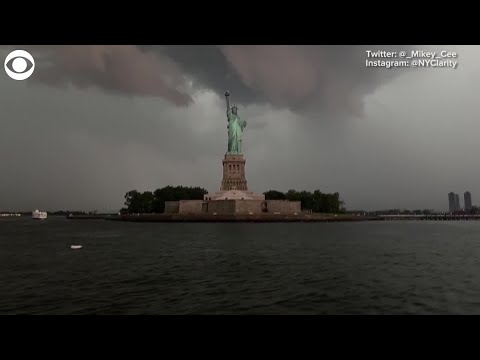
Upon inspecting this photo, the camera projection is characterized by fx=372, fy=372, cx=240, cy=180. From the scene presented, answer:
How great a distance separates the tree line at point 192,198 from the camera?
76188 mm

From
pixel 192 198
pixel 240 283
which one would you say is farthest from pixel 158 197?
pixel 240 283

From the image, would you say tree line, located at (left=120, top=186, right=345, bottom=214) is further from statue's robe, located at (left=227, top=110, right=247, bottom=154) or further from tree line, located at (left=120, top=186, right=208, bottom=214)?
statue's robe, located at (left=227, top=110, right=247, bottom=154)

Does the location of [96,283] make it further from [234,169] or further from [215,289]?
[234,169]

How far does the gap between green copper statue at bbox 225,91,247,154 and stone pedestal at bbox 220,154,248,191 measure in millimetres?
1454

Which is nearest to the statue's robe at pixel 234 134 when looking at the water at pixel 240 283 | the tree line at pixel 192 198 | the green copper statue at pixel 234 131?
the green copper statue at pixel 234 131

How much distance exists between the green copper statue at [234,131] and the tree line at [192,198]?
2102cm

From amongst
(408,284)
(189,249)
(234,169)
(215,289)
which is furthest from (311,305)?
(234,169)

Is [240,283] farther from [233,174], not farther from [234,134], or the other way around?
[234,134]

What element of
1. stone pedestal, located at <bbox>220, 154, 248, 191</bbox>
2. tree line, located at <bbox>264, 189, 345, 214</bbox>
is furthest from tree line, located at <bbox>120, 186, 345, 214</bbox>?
stone pedestal, located at <bbox>220, 154, 248, 191</bbox>

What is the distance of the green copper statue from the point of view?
2400 inches

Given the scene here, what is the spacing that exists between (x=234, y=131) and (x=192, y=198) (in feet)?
78.1

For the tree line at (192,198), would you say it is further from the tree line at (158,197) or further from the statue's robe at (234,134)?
the statue's robe at (234,134)
